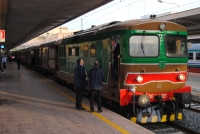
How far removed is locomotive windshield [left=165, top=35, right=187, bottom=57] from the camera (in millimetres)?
8148

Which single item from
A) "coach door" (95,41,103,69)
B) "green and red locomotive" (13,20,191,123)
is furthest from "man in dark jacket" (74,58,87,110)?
"coach door" (95,41,103,69)

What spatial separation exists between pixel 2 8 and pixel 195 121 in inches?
591

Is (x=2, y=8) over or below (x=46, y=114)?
over

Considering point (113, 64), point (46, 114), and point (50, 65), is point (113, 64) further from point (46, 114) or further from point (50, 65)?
point (50, 65)

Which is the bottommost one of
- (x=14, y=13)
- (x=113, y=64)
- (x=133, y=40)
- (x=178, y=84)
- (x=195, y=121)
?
(x=195, y=121)

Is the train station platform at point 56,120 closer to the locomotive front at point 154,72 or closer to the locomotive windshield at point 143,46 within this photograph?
the locomotive front at point 154,72

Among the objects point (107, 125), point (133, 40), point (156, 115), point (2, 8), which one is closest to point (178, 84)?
point (156, 115)

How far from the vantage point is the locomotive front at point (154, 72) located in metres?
7.70

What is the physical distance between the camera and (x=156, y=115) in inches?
316

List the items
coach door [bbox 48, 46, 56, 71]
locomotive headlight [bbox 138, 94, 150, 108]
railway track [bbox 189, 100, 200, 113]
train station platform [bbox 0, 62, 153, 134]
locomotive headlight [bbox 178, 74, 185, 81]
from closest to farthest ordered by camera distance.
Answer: train station platform [bbox 0, 62, 153, 134] → locomotive headlight [bbox 138, 94, 150, 108] → locomotive headlight [bbox 178, 74, 185, 81] → railway track [bbox 189, 100, 200, 113] → coach door [bbox 48, 46, 56, 71]

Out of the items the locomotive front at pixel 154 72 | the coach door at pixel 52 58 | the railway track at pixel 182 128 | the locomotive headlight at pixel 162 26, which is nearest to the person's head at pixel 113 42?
the locomotive front at pixel 154 72

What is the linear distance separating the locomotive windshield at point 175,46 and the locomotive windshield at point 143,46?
0.40 m

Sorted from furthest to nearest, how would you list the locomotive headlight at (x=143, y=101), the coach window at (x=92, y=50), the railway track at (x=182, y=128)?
the coach window at (x=92, y=50), the railway track at (x=182, y=128), the locomotive headlight at (x=143, y=101)

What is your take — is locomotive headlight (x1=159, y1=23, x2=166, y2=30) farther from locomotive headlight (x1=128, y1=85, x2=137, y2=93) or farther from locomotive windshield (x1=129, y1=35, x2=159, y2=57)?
locomotive headlight (x1=128, y1=85, x2=137, y2=93)
